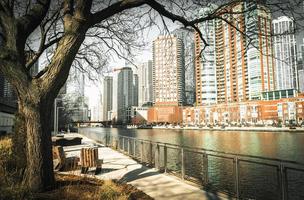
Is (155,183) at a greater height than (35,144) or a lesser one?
lesser

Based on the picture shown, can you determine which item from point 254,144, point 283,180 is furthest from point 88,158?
point 254,144

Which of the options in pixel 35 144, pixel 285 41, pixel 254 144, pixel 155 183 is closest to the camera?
pixel 35 144

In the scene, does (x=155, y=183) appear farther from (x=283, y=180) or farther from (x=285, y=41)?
(x=285, y=41)

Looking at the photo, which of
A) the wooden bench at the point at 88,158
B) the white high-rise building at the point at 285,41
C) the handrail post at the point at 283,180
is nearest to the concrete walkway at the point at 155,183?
the wooden bench at the point at 88,158

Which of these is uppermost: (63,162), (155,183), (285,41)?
(285,41)

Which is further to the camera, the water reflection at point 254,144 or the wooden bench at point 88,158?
the water reflection at point 254,144

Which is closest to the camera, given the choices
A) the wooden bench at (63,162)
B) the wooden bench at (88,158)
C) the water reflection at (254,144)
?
the wooden bench at (88,158)

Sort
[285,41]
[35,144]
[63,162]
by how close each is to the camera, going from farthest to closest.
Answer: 1. [63,162]
2. [285,41]
3. [35,144]

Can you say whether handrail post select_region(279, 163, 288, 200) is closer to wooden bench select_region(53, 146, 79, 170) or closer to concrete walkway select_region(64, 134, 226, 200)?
concrete walkway select_region(64, 134, 226, 200)

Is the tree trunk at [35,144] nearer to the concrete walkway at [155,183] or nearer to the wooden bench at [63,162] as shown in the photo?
the concrete walkway at [155,183]

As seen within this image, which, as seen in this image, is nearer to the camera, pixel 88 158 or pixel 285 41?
pixel 285 41

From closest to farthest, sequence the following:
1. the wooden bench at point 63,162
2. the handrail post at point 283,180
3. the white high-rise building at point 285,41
→ the handrail post at point 283,180 → the white high-rise building at point 285,41 → the wooden bench at point 63,162

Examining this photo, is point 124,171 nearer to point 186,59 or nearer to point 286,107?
point 186,59

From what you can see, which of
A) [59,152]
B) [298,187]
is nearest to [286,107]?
[298,187]
